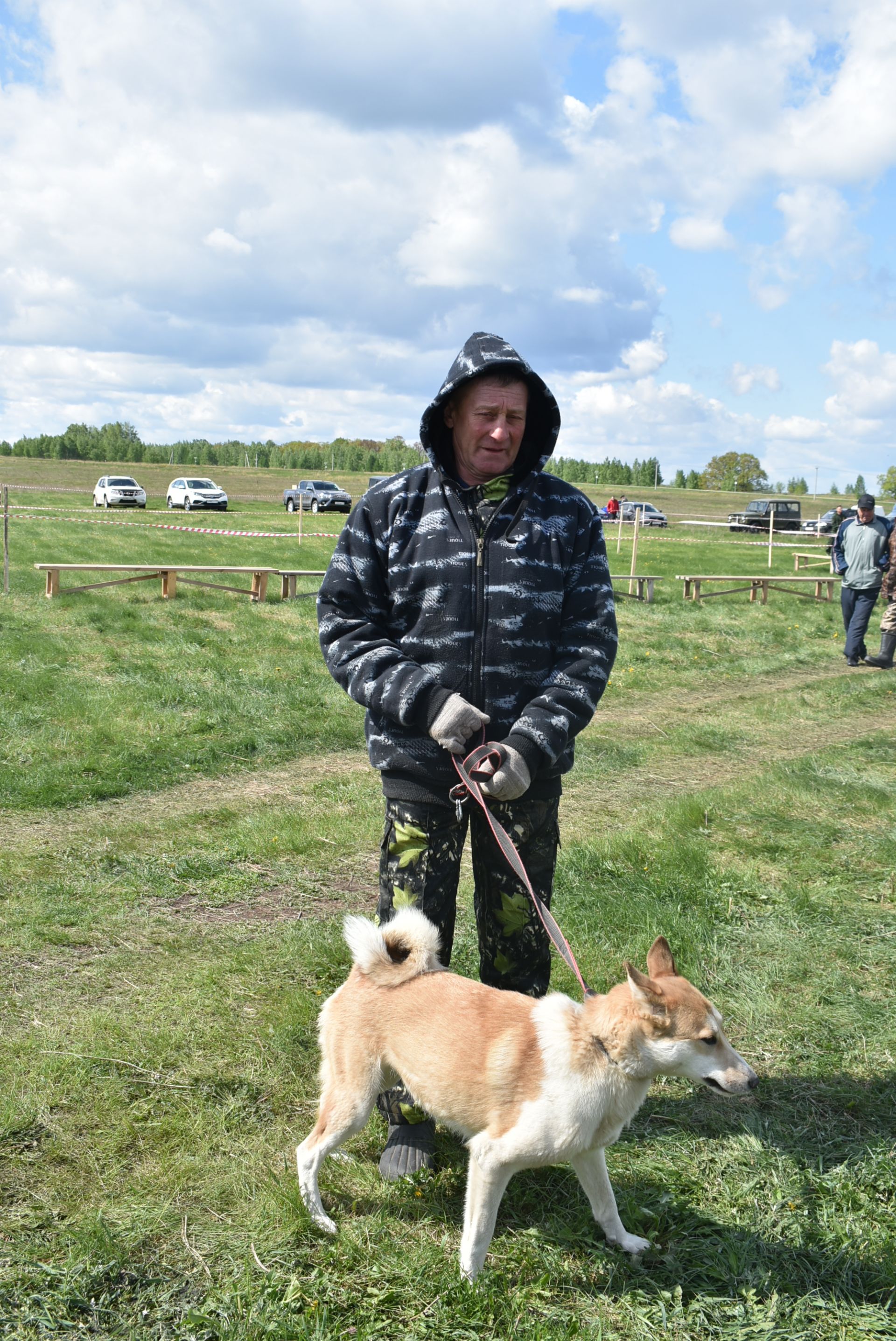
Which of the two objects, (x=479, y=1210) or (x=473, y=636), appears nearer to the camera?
(x=479, y=1210)

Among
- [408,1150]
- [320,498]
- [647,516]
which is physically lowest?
[408,1150]

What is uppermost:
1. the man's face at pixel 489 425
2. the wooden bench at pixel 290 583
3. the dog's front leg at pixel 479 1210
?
the man's face at pixel 489 425

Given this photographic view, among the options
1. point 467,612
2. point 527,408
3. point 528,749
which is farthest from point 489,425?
point 528,749

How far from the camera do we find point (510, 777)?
109 inches

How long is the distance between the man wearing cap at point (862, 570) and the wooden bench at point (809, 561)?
9961 mm

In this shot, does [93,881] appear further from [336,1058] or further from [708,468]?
[708,468]

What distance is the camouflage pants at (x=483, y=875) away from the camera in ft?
9.85

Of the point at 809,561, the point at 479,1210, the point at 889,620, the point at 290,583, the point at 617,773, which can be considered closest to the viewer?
the point at 479,1210

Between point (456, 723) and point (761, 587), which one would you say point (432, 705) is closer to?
point (456, 723)

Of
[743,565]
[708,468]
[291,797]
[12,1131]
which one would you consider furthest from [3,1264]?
[708,468]

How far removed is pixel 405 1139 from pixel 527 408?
240 centimetres

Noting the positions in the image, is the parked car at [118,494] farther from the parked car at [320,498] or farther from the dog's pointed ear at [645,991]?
the dog's pointed ear at [645,991]

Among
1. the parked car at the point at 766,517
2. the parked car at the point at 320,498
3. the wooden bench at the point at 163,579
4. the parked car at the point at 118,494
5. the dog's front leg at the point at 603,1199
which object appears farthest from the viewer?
the parked car at the point at 766,517

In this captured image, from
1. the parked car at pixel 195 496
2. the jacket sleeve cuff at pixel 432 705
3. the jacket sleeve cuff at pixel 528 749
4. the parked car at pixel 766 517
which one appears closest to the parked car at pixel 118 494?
the parked car at pixel 195 496
